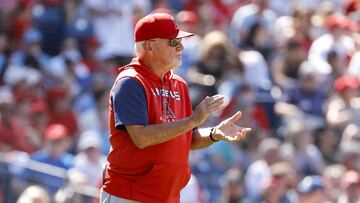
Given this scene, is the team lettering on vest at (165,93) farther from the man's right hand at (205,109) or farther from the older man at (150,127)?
the man's right hand at (205,109)

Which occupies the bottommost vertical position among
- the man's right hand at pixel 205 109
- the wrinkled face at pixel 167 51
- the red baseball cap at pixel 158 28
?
the man's right hand at pixel 205 109

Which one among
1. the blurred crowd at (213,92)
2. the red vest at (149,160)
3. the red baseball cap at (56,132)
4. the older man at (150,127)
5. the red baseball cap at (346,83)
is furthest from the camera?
the red baseball cap at (346,83)

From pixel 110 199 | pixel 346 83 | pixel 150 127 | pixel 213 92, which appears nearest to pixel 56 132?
Answer: pixel 213 92

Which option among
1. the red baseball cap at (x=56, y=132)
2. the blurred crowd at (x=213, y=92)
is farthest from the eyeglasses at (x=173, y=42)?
the red baseball cap at (x=56, y=132)

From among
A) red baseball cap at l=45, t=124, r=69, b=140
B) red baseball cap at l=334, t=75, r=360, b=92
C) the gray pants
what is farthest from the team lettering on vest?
red baseball cap at l=334, t=75, r=360, b=92

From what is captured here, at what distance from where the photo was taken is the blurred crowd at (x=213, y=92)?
10.6 meters

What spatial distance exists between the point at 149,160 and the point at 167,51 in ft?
2.01

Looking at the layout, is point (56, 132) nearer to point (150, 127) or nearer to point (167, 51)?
point (167, 51)

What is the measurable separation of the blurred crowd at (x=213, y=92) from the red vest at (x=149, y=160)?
3.64m

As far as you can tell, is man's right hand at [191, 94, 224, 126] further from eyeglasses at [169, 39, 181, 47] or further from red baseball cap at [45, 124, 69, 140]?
red baseball cap at [45, 124, 69, 140]

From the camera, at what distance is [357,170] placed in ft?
37.6

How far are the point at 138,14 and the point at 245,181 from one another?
3.84m

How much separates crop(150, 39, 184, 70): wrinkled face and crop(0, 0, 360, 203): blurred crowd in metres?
3.79

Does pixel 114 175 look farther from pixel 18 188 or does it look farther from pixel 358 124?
pixel 358 124
